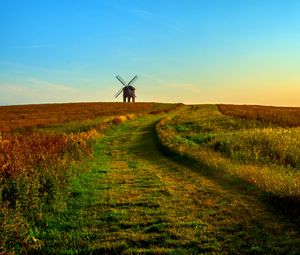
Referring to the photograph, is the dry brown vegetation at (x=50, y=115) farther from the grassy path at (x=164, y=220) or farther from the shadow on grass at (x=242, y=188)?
the grassy path at (x=164, y=220)

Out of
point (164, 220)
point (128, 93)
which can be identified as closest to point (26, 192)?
point (164, 220)

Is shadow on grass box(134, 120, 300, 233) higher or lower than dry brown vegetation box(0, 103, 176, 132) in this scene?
lower

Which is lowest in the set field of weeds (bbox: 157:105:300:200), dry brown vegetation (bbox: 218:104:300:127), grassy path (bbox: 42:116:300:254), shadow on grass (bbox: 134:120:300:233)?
grassy path (bbox: 42:116:300:254)

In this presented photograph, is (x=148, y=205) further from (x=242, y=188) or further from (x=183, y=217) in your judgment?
(x=242, y=188)

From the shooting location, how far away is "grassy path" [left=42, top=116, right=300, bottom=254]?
739cm

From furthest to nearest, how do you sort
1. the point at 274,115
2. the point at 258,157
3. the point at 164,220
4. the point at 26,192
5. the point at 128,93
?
the point at 128,93, the point at 274,115, the point at 258,157, the point at 26,192, the point at 164,220

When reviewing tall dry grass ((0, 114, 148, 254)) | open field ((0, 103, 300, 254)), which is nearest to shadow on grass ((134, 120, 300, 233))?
open field ((0, 103, 300, 254))

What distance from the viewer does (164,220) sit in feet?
29.2

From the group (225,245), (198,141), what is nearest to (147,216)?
(225,245)

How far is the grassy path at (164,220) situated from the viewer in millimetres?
7395

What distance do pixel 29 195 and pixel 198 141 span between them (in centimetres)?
1698

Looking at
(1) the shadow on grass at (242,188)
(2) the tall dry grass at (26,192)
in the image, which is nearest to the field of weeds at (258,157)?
(1) the shadow on grass at (242,188)

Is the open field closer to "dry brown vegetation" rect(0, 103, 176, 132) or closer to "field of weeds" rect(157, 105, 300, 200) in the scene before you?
"field of weeds" rect(157, 105, 300, 200)

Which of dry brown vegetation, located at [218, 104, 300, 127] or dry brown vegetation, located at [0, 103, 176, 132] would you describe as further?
dry brown vegetation, located at [0, 103, 176, 132]
